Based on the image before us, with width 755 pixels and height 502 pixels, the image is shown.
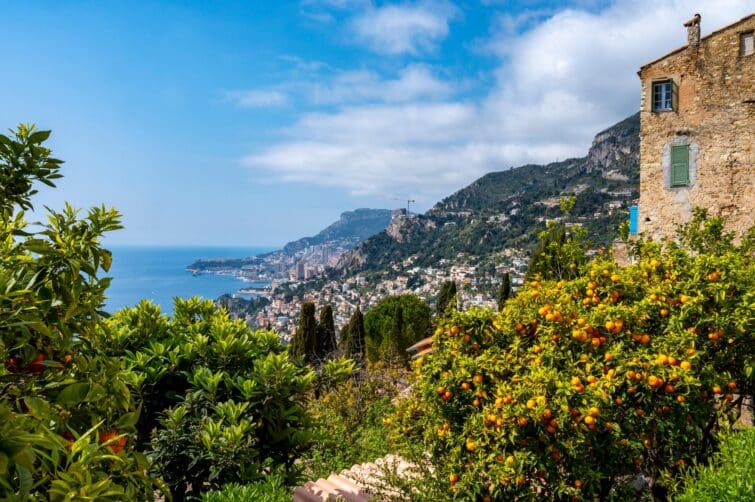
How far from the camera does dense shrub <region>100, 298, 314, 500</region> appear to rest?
292 centimetres

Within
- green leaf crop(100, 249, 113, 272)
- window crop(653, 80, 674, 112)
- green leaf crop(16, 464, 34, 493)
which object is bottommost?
green leaf crop(16, 464, 34, 493)

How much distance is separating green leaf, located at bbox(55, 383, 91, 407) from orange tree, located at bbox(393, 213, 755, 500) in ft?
8.50

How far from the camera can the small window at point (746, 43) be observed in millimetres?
11848

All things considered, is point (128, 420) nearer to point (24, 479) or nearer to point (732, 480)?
point (24, 479)

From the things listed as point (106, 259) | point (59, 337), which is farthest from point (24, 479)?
point (106, 259)

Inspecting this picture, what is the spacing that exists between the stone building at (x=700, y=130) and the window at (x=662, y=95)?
0.08 feet

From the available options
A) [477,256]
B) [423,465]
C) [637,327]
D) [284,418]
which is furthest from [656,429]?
[477,256]

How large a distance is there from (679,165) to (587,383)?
1200cm

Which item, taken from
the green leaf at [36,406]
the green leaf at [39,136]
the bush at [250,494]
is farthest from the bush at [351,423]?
the green leaf at [36,406]

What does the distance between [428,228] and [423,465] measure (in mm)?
117204

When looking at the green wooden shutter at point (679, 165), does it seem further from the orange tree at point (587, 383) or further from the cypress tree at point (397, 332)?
the cypress tree at point (397, 332)

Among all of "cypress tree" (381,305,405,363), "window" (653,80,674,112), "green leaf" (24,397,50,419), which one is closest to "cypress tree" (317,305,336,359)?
"cypress tree" (381,305,405,363)

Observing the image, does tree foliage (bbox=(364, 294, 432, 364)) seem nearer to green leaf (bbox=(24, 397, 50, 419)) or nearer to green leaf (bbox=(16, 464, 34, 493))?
green leaf (bbox=(24, 397, 50, 419))

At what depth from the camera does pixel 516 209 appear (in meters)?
94.5
